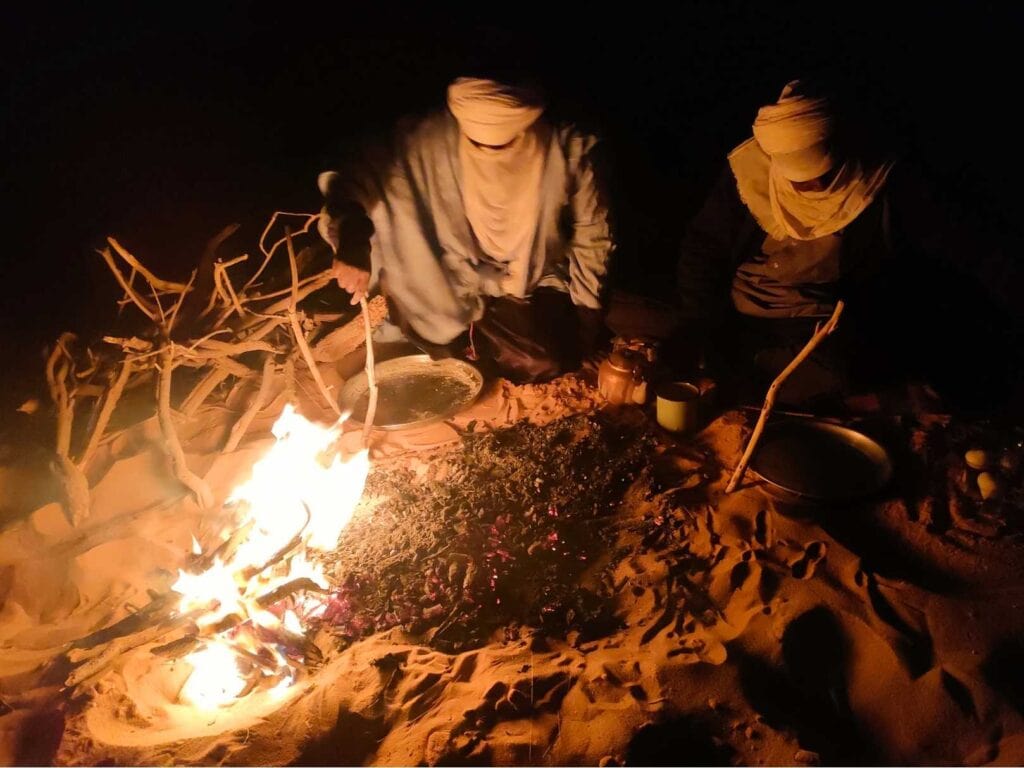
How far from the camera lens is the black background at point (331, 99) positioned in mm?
5484

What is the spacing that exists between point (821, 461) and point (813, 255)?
52.5 inches

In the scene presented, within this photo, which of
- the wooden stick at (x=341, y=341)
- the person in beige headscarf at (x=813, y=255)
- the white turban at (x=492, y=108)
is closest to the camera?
the person in beige headscarf at (x=813, y=255)

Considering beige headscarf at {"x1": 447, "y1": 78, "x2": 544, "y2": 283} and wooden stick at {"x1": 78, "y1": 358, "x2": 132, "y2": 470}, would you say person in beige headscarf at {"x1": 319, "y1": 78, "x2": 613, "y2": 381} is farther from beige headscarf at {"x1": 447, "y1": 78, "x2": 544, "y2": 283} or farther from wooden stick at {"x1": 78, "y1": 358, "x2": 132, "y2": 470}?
wooden stick at {"x1": 78, "y1": 358, "x2": 132, "y2": 470}

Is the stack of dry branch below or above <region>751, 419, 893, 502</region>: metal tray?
above

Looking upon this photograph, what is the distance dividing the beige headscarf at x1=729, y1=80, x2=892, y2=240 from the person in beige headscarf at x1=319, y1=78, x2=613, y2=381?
971 millimetres

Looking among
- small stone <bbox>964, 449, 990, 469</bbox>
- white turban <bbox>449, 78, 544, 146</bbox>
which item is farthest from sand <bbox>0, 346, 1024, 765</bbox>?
white turban <bbox>449, 78, 544, 146</bbox>

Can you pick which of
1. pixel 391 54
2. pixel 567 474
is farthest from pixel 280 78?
pixel 567 474

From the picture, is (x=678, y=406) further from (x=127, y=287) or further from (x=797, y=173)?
(x=127, y=287)

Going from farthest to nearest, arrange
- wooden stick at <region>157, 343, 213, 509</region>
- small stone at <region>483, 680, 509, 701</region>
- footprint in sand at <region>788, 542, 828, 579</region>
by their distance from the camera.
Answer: wooden stick at <region>157, 343, 213, 509</region>
footprint in sand at <region>788, 542, 828, 579</region>
small stone at <region>483, 680, 509, 701</region>

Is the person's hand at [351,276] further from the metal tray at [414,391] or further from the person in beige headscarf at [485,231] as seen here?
the metal tray at [414,391]

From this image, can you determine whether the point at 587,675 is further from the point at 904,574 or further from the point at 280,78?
the point at 280,78

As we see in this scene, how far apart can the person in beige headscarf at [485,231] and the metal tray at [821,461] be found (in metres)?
1.61

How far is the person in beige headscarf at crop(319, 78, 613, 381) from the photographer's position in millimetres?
4012

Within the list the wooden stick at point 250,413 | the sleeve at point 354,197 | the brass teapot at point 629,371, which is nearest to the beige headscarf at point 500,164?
the sleeve at point 354,197
